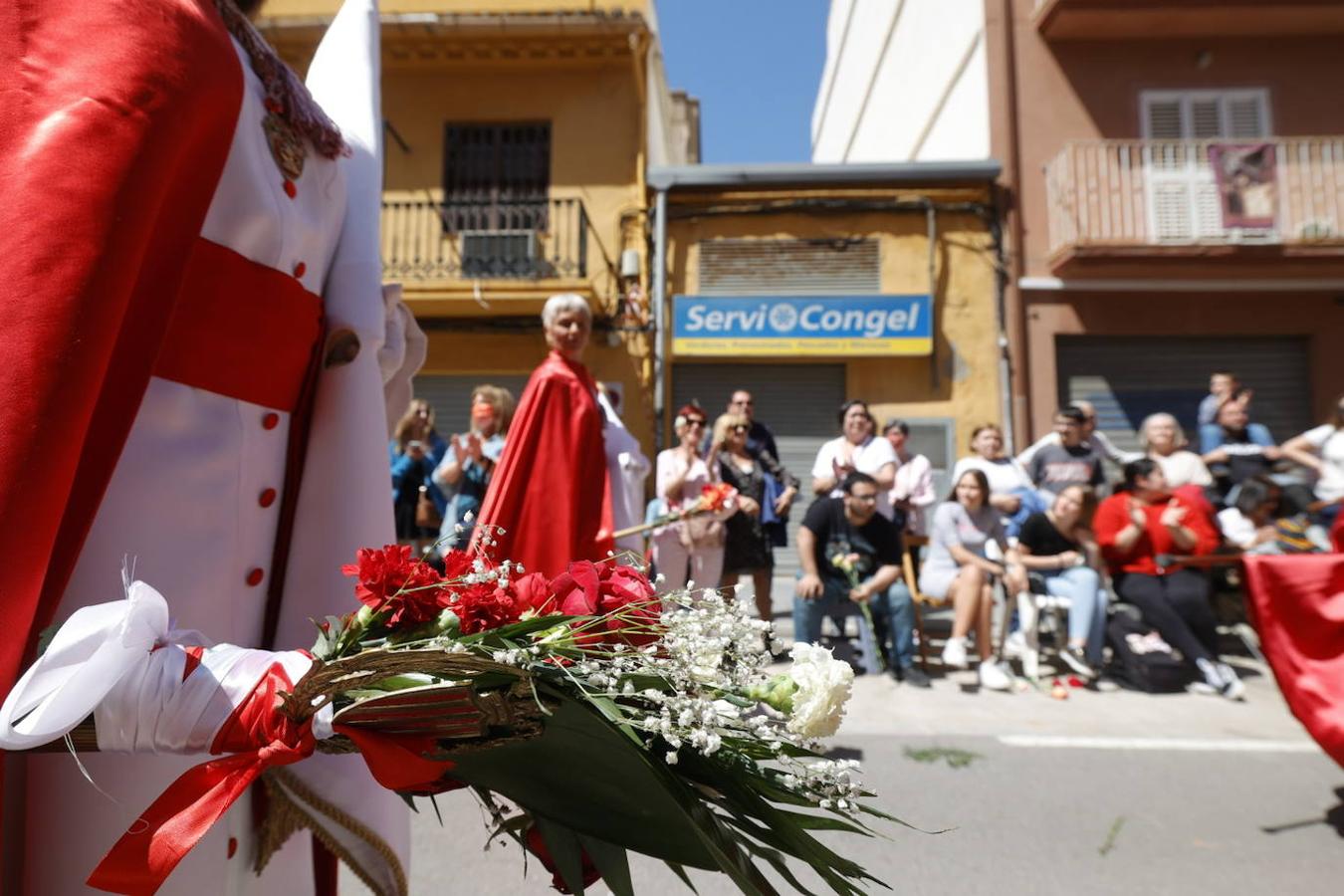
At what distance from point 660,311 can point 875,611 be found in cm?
670

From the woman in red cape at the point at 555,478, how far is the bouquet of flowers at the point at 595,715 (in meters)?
1.93

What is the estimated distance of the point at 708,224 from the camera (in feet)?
38.3

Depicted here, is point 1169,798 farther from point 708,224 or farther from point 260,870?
point 708,224

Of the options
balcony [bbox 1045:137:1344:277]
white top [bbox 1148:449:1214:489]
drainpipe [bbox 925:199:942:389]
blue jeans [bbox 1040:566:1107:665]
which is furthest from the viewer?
drainpipe [bbox 925:199:942:389]

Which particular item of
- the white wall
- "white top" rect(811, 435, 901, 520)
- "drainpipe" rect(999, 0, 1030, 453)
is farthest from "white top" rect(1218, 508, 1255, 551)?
the white wall

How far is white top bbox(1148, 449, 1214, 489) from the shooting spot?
21.4ft

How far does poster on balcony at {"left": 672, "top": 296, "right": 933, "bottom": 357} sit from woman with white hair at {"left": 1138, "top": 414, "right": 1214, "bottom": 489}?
458 cm

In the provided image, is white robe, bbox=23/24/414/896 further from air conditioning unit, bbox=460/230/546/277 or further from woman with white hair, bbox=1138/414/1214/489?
air conditioning unit, bbox=460/230/546/277

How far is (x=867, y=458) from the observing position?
6352 millimetres

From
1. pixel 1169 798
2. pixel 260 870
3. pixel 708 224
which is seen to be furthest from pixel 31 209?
pixel 708 224

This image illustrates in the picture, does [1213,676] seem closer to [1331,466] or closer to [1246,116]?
[1331,466]

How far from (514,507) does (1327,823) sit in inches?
126

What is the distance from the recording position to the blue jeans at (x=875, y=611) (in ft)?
18.0

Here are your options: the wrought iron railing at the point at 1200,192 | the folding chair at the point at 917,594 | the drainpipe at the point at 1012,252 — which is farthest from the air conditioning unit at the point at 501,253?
the folding chair at the point at 917,594
